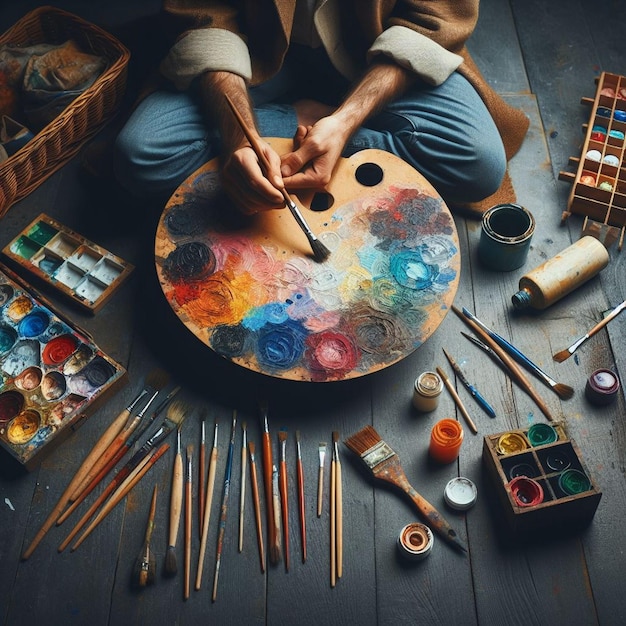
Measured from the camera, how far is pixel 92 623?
1.87m

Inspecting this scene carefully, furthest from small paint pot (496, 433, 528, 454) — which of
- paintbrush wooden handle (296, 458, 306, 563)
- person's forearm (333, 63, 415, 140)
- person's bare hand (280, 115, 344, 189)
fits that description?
person's forearm (333, 63, 415, 140)

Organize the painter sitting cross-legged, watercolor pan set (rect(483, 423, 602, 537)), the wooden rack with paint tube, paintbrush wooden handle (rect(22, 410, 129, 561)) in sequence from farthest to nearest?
the wooden rack with paint tube, the painter sitting cross-legged, paintbrush wooden handle (rect(22, 410, 129, 561)), watercolor pan set (rect(483, 423, 602, 537))

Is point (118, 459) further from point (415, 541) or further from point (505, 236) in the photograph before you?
point (505, 236)

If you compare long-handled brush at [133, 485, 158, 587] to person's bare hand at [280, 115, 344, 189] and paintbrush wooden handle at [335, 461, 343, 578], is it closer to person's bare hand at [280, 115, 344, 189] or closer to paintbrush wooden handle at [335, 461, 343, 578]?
paintbrush wooden handle at [335, 461, 343, 578]

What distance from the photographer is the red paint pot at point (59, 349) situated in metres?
2.18

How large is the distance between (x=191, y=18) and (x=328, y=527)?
149 centimetres

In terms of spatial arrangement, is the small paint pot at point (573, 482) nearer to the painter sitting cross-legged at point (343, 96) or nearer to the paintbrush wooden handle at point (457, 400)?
the paintbrush wooden handle at point (457, 400)

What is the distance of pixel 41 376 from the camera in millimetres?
2152

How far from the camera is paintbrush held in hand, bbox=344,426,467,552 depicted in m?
1.94

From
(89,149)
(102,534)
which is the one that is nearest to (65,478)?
(102,534)

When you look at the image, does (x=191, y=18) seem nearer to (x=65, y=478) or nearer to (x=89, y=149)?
(x=89, y=149)

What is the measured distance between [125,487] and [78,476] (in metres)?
0.13

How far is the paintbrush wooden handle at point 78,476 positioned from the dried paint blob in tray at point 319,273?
0.34 metres

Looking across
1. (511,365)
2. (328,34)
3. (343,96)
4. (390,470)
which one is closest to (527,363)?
(511,365)
